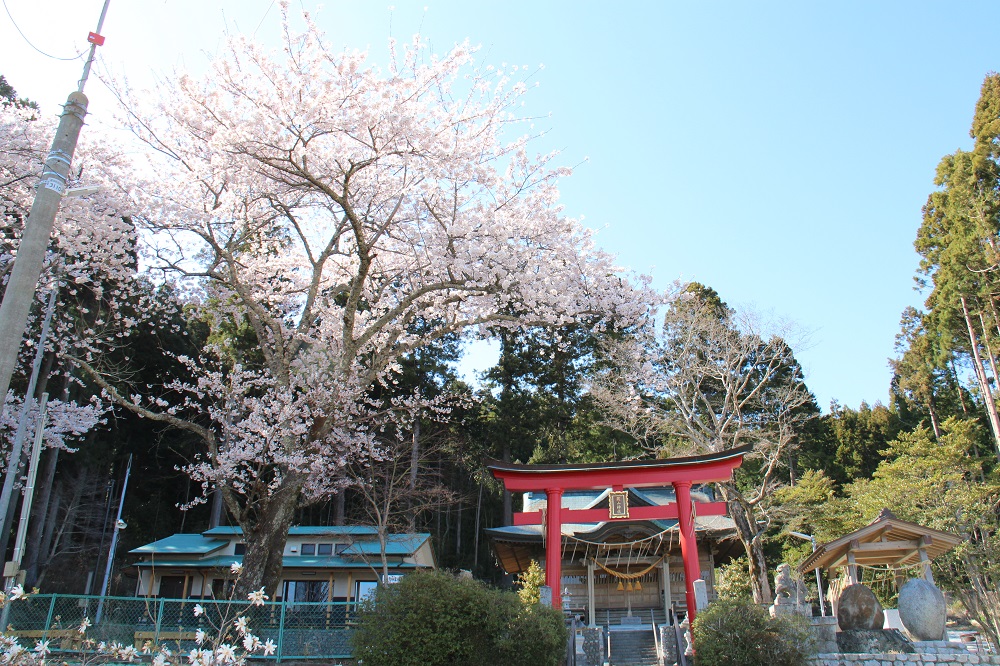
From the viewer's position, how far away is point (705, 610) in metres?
8.87

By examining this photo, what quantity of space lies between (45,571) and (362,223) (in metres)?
20.2

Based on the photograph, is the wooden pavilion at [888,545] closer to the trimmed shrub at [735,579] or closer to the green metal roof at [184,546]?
the trimmed shrub at [735,579]

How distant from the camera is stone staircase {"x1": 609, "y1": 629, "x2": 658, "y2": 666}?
14255 millimetres

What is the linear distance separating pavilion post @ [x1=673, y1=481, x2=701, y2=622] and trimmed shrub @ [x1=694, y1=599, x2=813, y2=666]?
2116 millimetres

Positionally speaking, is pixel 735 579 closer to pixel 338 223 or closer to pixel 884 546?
pixel 884 546

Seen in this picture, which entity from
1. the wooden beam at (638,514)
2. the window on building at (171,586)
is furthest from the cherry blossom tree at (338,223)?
the window on building at (171,586)

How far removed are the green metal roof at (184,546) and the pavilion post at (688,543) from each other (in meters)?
15.7

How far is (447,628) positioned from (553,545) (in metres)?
4.43

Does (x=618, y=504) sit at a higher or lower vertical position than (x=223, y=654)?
higher

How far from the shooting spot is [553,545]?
12.1m

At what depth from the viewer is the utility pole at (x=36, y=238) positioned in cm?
422

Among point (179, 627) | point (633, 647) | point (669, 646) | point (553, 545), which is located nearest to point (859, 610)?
point (669, 646)

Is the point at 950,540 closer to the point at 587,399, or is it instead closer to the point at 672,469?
the point at 672,469

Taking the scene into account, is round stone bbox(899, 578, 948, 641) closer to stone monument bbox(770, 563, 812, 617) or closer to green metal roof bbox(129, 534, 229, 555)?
stone monument bbox(770, 563, 812, 617)
